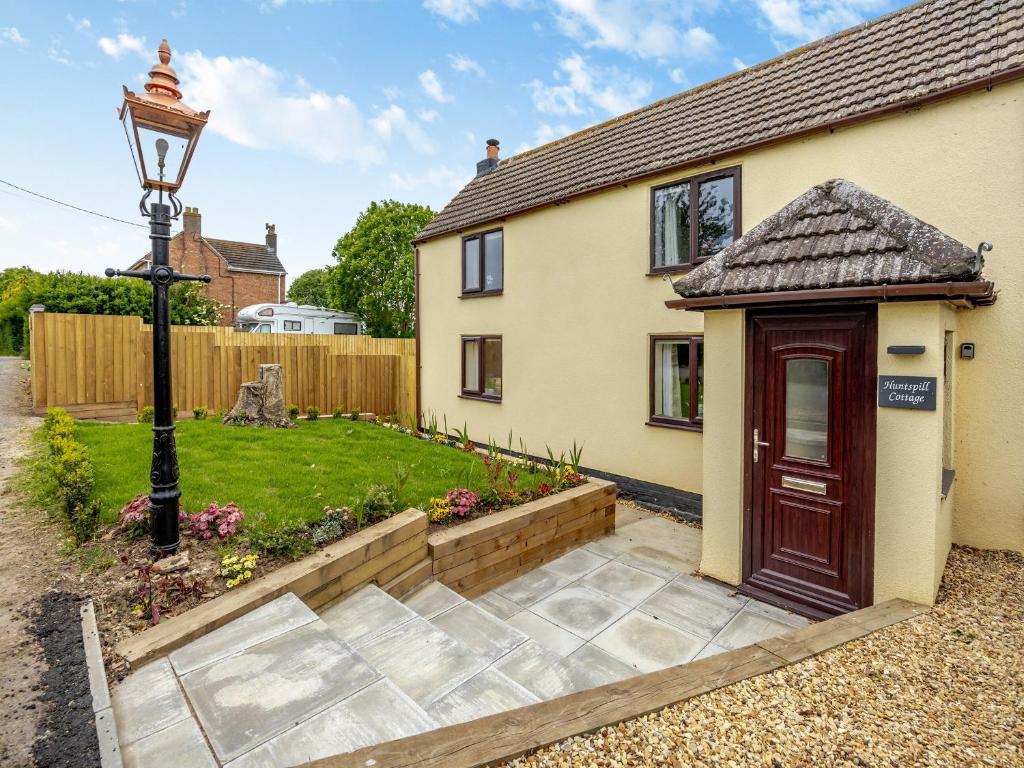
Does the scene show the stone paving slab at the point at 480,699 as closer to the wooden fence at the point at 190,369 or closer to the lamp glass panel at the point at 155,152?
the lamp glass panel at the point at 155,152

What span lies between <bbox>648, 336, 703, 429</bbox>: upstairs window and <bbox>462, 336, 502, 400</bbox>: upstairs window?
3.76 meters

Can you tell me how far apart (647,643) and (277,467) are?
4.86 meters

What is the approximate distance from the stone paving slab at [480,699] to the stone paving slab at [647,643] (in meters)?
1.28

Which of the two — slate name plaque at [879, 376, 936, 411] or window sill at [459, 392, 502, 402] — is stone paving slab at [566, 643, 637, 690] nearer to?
slate name plaque at [879, 376, 936, 411]

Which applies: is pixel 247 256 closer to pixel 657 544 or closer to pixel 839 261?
pixel 657 544

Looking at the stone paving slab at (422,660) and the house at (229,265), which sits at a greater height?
the house at (229,265)

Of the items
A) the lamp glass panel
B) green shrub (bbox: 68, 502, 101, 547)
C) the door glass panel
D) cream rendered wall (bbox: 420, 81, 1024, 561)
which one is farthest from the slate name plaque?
green shrub (bbox: 68, 502, 101, 547)

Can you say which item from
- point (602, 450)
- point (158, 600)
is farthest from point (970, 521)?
point (158, 600)

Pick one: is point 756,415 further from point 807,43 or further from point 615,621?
point 807,43

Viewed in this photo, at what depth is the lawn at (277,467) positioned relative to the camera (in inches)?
202

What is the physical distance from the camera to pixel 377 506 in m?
4.86

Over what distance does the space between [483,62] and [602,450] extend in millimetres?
8734

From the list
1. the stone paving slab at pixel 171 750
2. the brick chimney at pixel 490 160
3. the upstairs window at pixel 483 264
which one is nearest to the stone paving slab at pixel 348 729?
the stone paving slab at pixel 171 750

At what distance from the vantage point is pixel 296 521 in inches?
176
